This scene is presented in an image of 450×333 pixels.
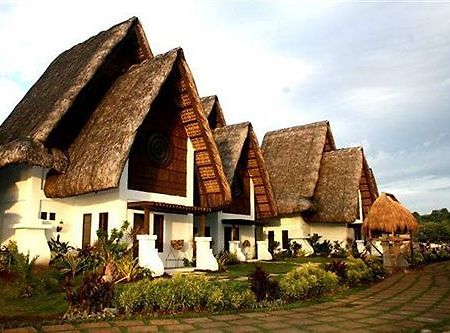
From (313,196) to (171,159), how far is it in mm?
11745

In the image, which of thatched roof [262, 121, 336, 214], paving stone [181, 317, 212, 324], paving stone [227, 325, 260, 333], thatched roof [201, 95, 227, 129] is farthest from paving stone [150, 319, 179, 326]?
thatched roof [262, 121, 336, 214]

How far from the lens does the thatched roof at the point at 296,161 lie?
24.8m

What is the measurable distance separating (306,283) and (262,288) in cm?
109

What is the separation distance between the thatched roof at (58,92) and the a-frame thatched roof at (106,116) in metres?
0.04

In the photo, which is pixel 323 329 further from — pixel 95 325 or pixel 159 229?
pixel 159 229

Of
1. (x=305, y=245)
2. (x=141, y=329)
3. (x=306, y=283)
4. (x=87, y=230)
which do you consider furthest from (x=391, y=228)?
(x=141, y=329)

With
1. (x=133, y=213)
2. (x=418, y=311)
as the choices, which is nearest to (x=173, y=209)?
(x=133, y=213)

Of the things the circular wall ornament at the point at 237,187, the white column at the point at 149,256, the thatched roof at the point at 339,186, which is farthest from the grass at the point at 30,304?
the thatched roof at the point at 339,186

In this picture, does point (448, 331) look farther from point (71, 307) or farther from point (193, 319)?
point (71, 307)

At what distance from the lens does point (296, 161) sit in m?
27.2

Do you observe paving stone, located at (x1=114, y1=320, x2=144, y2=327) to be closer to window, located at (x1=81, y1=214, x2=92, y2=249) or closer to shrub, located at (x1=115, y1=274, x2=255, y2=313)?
shrub, located at (x1=115, y1=274, x2=255, y2=313)

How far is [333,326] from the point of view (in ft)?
21.0

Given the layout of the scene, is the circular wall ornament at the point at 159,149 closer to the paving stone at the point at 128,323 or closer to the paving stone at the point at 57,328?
the paving stone at the point at 128,323

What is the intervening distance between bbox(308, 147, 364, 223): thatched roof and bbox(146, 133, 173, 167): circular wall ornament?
479 inches
